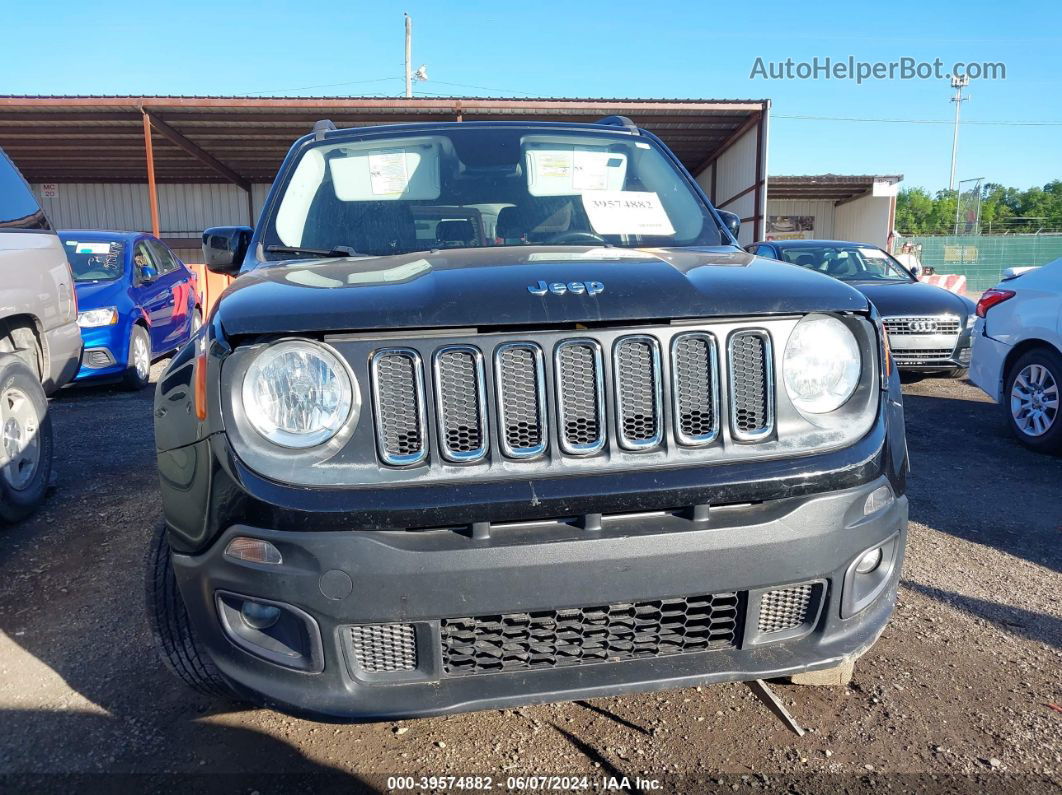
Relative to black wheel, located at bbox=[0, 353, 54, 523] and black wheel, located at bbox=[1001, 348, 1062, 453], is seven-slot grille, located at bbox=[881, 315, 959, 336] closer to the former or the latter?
black wheel, located at bbox=[1001, 348, 1062, 453]

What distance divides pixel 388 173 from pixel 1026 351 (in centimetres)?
473

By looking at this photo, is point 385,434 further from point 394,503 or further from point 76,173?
point 76,173

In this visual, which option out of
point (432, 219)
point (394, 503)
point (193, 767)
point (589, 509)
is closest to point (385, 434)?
point (394, 503)

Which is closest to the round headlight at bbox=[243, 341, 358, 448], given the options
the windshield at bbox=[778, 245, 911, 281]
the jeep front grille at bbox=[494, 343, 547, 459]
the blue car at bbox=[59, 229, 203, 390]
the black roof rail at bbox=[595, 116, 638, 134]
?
the jeep front grille at bbox=[494, 343, 547, 459]

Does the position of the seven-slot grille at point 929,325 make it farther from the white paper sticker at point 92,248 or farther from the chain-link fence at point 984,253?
the chain-link fence at point 984,253

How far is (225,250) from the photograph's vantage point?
3.02 metres

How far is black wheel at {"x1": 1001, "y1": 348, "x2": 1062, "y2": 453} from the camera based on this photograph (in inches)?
203

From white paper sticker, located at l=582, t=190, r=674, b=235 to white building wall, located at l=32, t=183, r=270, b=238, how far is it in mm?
24337

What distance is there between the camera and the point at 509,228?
288 centimetres

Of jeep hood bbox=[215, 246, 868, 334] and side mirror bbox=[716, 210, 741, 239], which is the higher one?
side mirror bbox=[716, 210, 741, 239]

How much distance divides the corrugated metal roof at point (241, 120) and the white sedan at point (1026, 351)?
36.8 ft

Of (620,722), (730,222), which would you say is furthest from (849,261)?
(620,722)

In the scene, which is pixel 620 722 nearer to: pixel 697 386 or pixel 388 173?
pixel 697 386

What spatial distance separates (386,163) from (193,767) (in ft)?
7.24
